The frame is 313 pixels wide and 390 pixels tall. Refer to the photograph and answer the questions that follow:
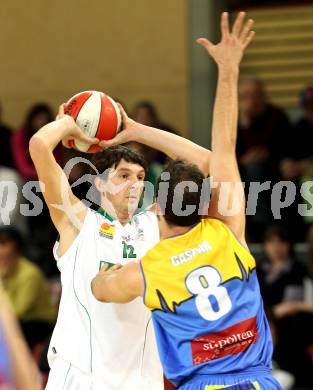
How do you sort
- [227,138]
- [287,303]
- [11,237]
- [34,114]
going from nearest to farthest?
[227,138] < [287,303] < [11,237] < [34,114]

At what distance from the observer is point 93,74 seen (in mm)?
12492

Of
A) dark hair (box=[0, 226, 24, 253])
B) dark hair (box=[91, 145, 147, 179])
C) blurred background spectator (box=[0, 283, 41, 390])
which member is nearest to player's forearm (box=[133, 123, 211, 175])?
dark hair (box=[91, 145, 147, 179])

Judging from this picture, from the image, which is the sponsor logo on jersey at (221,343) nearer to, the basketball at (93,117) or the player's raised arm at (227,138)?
the player's raised arm at (227,138)

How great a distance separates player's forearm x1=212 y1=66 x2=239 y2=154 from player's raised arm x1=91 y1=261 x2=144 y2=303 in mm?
810

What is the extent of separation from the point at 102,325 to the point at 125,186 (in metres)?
0.79

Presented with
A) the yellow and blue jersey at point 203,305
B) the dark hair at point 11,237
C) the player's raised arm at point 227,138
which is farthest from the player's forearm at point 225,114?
the dark hair at point 11,237

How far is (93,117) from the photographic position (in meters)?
5.85

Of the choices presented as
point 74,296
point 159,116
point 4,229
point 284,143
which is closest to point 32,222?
point 4,229

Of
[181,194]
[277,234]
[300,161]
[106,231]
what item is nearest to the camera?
[181,194]

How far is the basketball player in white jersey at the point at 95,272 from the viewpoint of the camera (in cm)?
562

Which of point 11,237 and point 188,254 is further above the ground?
point 188,254

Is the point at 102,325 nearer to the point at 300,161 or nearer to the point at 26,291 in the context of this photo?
the point at 26,291

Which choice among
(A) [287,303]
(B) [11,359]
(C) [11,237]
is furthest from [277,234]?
(B) [11,359]

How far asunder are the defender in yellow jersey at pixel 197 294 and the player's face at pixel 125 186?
0.59 meters
